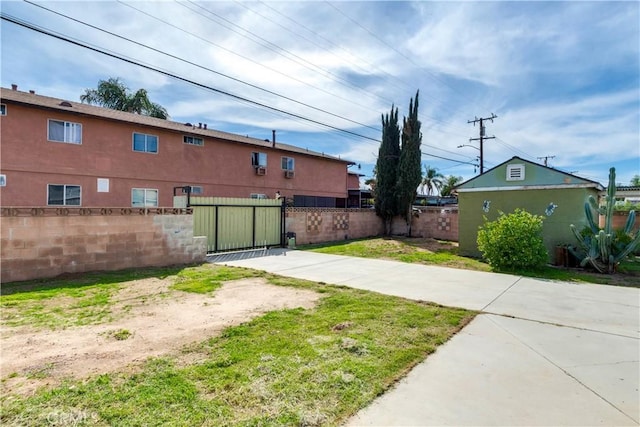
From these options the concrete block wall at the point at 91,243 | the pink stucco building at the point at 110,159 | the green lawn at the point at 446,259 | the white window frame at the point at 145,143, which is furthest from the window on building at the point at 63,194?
the green lawn at the point at 446,259

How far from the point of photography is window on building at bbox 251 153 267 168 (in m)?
19.8

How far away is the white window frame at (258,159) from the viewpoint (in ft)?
65.1

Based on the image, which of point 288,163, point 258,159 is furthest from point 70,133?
point 288,163

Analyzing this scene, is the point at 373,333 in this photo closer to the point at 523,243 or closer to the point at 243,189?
the point at 523,243

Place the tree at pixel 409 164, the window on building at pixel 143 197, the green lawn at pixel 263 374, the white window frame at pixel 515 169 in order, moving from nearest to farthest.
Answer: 1. the green lawn at pixel 263 374
2. the white window frame at pixel 515 169
3. the window on building at pixel 143 197
4. the tree at pixel 409 164

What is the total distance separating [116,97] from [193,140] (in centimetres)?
1547

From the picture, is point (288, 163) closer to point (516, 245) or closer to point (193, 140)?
point (193, 140)

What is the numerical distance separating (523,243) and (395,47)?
7.98 metres

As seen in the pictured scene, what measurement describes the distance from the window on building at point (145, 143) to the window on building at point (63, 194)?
3043 mm

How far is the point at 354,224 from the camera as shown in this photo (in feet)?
57.3

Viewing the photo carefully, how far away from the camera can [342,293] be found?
6.13 metres

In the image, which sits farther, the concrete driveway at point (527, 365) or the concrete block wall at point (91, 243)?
the concrete block wall at point (91, 243)

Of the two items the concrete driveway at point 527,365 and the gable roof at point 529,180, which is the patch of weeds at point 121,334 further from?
the gable roof at point 529,180

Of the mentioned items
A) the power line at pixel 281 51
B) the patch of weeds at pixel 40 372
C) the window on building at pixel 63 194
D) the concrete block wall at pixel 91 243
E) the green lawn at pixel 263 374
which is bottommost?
the patch of weeds at pixel 40 372
